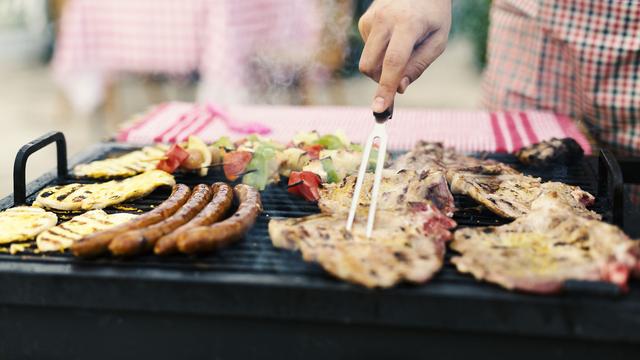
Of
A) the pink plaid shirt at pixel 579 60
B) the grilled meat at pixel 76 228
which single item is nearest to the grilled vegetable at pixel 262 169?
the grilled meat at pixel 76 228

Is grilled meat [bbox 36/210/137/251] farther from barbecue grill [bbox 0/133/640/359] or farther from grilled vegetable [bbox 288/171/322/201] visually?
grilled vegetable [bbox 288/171/322/201]

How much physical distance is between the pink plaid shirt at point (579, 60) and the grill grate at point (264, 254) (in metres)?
1.10

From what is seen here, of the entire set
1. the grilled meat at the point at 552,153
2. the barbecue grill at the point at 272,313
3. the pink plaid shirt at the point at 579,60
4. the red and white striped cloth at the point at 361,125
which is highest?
the pink plaid shirt at the point at 579,60

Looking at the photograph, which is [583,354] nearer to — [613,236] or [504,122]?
[613,236]

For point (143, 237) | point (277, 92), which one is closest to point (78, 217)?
point (143, 237)

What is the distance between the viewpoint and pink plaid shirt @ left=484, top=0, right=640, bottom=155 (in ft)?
13.8

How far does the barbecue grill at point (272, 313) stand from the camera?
2086 millimetres

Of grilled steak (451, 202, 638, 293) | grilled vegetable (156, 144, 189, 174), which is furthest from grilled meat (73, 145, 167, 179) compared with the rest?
grilled steak (451, 202, 638, 293)

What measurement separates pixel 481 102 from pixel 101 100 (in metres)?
4.44

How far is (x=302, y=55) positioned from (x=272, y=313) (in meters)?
6.48

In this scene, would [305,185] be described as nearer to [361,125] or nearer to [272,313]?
[272,313]

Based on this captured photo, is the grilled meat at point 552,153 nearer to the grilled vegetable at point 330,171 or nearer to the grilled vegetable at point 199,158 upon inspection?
the grilled vegetable at point 330,171

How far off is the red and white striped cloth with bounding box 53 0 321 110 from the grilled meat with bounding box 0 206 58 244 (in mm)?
4068

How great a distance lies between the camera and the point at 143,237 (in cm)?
237
